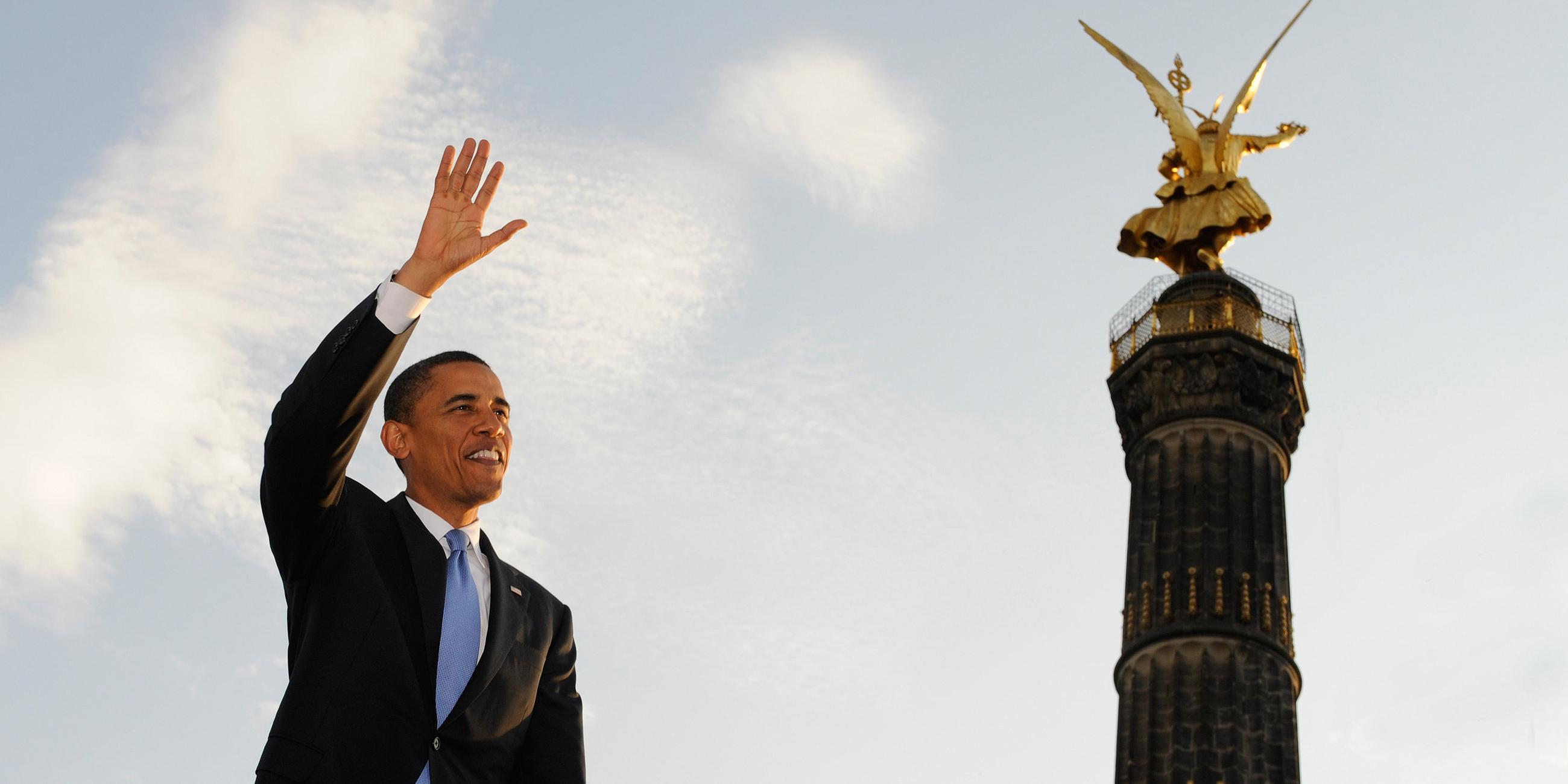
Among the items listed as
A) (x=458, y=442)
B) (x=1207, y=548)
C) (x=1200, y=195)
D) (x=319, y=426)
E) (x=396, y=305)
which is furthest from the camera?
(x=1200, y=195)

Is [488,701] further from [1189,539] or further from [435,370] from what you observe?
[1189,539]

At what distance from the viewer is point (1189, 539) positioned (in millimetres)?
36094

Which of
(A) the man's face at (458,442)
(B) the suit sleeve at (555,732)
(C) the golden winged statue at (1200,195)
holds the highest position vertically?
(C) the golden winged statue at (1200,195)

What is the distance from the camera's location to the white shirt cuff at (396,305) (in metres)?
5.34

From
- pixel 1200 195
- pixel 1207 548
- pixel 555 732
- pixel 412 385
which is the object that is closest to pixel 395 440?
pixel 412 385

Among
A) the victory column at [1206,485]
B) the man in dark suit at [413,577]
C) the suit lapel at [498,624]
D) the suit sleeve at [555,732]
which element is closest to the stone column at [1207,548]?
the victory column at [1206,485]

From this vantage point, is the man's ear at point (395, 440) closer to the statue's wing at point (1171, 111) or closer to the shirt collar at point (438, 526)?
the shirt collar at point (438, 526)

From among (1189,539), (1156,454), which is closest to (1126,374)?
(1156,454)

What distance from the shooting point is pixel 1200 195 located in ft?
138

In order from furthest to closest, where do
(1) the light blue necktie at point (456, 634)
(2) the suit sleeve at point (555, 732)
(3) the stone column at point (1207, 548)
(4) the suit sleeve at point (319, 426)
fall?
(3) the stone column at point (1207, 548), (2) the suit sleeve at point (555, 732), (1) the light blue necktie at point (456, 634), (4) the suit sleeve at point (319, 426)

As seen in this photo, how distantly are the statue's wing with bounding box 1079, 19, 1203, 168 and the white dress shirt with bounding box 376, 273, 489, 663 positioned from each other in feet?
127

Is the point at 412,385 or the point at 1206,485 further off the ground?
the point at 1206,485

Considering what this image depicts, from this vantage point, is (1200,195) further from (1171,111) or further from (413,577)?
(413,577)

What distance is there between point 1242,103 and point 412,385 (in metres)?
40.7
